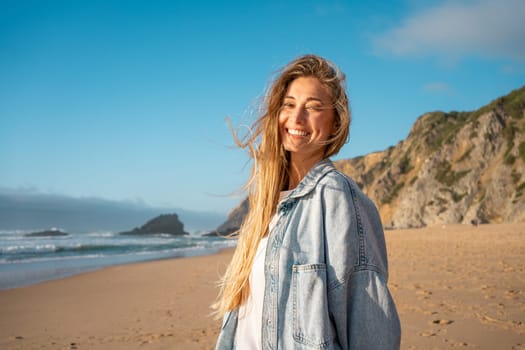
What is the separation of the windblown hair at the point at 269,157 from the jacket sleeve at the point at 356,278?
49 centimetres

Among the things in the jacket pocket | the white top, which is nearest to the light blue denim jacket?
the jacket pocket

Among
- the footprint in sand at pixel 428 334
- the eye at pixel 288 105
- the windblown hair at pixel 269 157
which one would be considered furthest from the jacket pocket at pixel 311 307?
the footprint in sand at pixel 428 334

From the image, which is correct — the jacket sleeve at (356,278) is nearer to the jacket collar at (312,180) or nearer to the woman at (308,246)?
the woman at (308,246)

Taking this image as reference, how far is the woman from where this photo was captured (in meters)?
1.48

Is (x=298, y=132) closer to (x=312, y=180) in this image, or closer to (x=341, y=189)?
(x=312, y=180)

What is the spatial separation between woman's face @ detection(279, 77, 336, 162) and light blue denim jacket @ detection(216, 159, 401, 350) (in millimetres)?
310

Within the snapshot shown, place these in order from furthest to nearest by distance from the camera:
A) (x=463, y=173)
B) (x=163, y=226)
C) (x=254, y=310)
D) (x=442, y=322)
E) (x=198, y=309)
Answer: (x=163, y=226) → (x=463, y=173) → (x=198, y=309) → (x=442, y=322) → (x=254, y=310)

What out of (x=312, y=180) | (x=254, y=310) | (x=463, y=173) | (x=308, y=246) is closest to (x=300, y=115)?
(x=312, y=180)

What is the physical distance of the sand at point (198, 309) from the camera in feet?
15.3

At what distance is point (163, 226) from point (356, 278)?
80.0 metres

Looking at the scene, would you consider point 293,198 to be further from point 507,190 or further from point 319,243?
point 507,190

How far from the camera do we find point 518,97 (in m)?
38.2

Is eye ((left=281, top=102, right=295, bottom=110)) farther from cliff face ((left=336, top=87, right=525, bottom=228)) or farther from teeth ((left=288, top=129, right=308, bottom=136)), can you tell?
cliff face ((left=336, top=87, right=525, bottom=228))

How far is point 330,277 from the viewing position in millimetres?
1517
